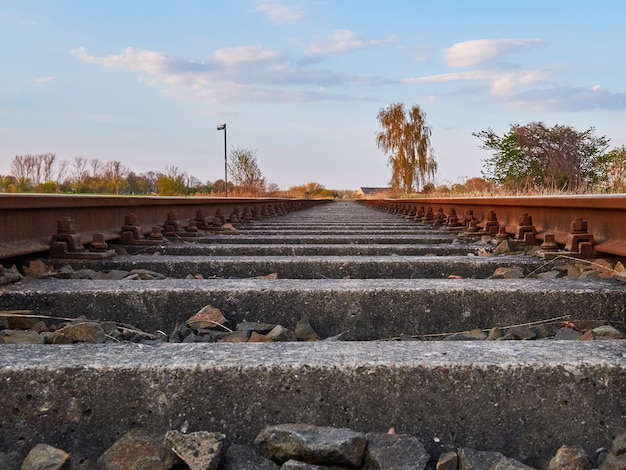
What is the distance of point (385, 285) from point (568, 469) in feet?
4.21

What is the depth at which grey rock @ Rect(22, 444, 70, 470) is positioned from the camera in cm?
132

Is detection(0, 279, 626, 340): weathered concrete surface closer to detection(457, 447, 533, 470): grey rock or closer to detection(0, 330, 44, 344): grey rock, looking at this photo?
detection(0, 330, 44, 344): grey rock

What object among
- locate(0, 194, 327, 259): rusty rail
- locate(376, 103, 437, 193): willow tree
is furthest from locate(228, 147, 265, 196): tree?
locate(0, 194, 327, 259): rusty rail

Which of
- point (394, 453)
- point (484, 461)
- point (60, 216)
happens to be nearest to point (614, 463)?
point (484, 461)

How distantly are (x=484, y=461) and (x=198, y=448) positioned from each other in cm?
61

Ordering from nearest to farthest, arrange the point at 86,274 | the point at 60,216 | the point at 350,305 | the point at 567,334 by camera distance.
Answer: the point at 567,334
the point at 350,305
the point at 86,274
the point at 60,216

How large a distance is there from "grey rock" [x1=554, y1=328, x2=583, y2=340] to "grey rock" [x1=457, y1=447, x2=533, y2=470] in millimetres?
922

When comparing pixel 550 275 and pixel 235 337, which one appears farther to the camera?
pixel 550 275

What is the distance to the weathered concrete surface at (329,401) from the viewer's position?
147cm

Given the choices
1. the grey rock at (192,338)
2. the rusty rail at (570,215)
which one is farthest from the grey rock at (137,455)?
the rusty rail at (570,215)

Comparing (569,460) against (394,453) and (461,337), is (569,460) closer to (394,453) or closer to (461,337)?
(394,453)

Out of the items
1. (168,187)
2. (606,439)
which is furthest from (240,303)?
(168,187)

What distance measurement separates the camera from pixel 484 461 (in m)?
1.34

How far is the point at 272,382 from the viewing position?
1.50 m
